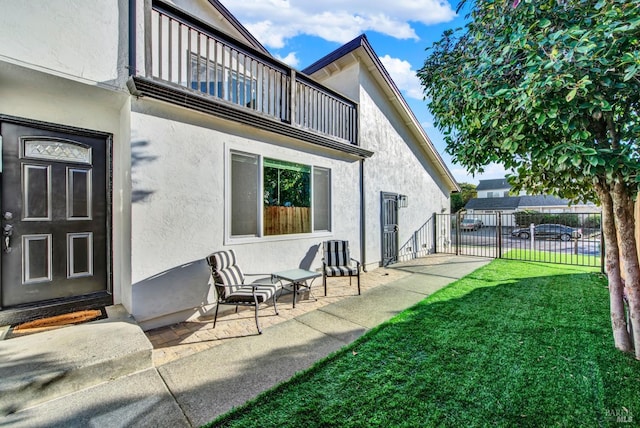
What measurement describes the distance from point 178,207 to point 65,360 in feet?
6.93

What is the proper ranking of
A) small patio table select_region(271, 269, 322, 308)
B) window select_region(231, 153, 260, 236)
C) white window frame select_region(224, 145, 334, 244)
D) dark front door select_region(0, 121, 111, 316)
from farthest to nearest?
window select_region(231, 153, 260, 236) < small patio table select_region(271, 269, 322, 308) < white window frame select_region(224, 145, 334, 244) < dark front door select_region(0, 121, 111, 316)

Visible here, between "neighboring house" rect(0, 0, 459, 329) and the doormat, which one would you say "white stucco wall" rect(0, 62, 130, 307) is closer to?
"neighboring house" rect(0, 0, 459, 329)

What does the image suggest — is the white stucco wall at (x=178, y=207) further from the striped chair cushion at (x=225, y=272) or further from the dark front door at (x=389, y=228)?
the dark front door at (x=389, y=228)

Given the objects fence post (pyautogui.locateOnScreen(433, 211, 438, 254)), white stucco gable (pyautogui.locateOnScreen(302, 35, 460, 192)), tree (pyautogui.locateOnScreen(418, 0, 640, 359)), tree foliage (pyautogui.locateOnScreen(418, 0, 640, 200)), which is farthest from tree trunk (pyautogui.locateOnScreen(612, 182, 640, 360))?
fence post (pyautogui.locateOnScreen(433, 211, 438, 254))

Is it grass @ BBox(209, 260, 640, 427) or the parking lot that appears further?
the parking lot

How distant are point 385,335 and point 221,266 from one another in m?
2.58

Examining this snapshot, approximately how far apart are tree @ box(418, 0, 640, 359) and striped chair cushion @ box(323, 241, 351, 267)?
3.29 meters

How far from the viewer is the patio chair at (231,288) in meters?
3.84

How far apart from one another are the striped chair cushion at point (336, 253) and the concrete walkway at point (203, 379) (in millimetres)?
1591

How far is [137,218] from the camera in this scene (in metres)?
3.64

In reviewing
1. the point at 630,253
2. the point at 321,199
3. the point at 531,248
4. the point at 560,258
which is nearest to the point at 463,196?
the point at 531,248

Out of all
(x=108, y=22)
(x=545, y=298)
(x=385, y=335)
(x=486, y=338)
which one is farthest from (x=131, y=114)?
(x=545, y=298)

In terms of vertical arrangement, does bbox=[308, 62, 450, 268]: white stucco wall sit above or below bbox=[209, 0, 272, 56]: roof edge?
below

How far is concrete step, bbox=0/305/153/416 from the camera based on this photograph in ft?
7.45
